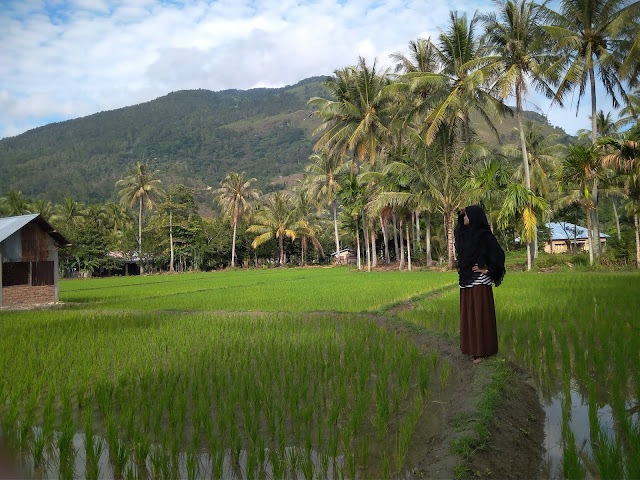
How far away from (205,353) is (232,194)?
38.7 meters

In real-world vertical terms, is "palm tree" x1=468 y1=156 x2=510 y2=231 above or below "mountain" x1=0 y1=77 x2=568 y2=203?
below

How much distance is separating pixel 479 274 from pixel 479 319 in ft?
1.70

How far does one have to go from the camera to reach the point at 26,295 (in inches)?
567

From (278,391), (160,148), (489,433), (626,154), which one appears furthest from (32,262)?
(160,148)

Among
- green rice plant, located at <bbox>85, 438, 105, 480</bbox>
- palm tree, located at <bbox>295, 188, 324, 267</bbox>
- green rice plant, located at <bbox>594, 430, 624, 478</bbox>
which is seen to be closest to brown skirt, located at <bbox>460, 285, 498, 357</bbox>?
green rice plant, located at <bbox>594, 430, 624, 478</bbox>

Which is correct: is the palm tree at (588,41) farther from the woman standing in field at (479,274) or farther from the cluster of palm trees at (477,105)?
the woman standing in field at (479,274)

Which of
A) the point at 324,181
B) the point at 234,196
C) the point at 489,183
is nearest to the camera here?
the point at 489,183

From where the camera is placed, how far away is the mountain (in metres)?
87.2

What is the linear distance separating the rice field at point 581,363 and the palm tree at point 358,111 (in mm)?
16585

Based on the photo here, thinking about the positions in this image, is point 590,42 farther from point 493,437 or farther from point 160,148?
point 160,148

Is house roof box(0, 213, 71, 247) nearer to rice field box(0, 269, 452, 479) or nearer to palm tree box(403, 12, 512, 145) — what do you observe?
rice field box(0, 269, 452, 479)

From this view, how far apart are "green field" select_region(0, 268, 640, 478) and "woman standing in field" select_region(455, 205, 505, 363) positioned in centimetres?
55

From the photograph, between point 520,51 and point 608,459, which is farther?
→ point 520,51

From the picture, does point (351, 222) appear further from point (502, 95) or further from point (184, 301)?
point (184, 301)
